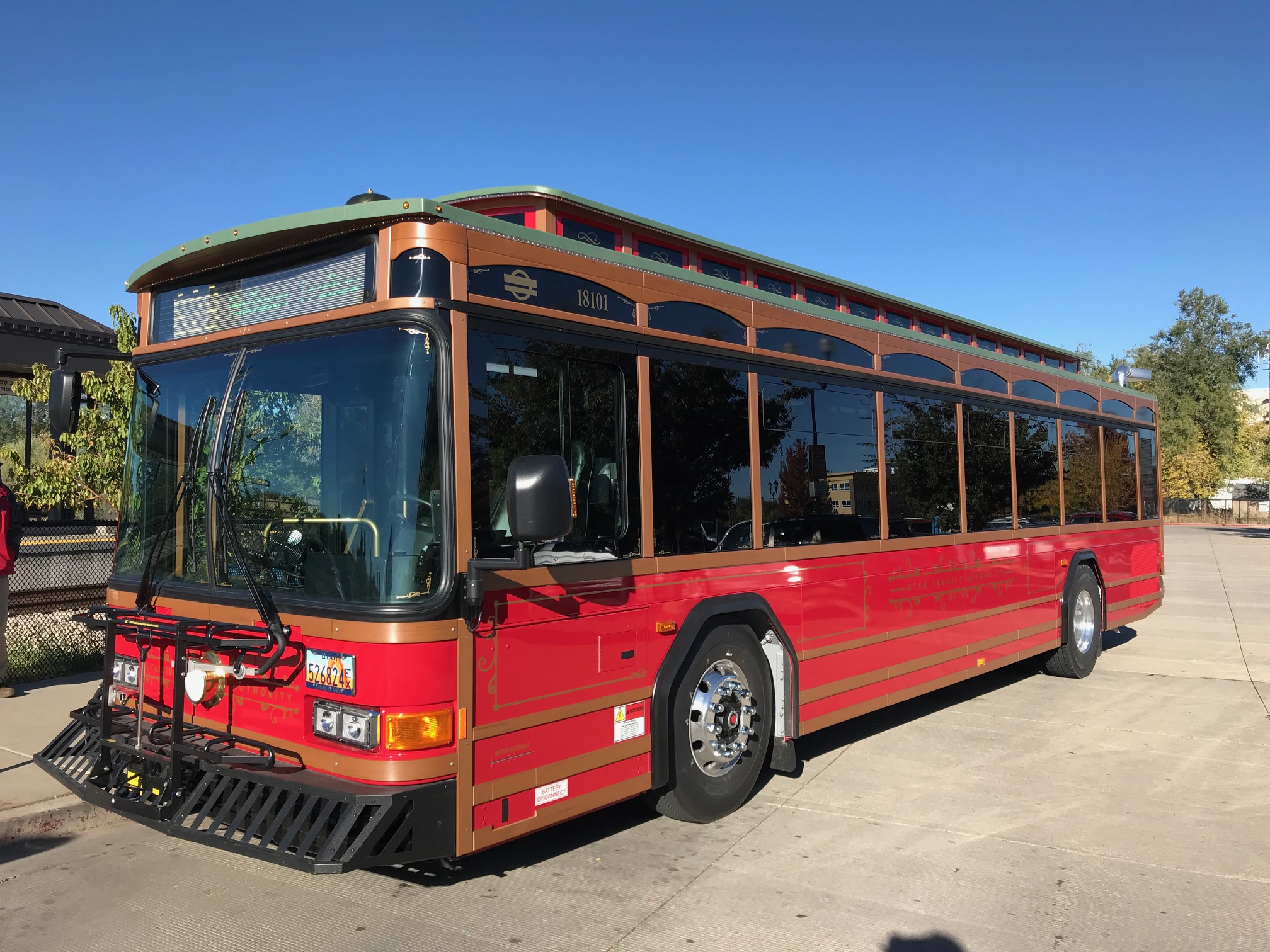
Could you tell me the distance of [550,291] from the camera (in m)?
4.23

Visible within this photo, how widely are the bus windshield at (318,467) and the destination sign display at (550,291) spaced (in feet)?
1.28

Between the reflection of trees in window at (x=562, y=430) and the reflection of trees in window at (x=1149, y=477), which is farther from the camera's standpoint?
the reflection of trees in window at (x=1149, y=477)

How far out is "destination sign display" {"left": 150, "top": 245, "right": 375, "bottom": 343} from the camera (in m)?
3.87

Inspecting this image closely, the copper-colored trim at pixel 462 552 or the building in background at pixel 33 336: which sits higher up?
the building in background at pixel 33 336

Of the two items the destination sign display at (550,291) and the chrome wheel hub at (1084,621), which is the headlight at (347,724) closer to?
the destination sign display at (550,291)

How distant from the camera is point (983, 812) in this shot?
5363 mm

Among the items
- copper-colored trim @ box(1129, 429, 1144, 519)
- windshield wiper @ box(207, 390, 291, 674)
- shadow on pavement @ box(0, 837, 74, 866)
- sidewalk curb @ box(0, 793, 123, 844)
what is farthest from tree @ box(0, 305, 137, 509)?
copper-colored trim @ box(1129, 429, 1144, 519)

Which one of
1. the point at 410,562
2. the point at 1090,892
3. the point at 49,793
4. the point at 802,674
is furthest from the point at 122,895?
the point at 1090,892

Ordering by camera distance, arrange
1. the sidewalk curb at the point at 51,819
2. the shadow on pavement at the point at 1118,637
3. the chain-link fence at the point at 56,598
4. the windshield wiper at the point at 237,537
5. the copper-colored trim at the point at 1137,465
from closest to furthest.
Answer: the windshield wiper at the point at 237,537, the sidewalk curb at the point at 51,819, the chain-link fence at the point at 56,598, the copper-colored trim at the point at 1137,465, the shadow on pavement at the point at 1118,637

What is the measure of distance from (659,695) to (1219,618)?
1236cm

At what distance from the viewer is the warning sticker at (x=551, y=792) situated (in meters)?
4.03

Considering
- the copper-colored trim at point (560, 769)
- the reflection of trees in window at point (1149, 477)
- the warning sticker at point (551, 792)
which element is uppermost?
the reflection of trees in window at point (1149, 477)

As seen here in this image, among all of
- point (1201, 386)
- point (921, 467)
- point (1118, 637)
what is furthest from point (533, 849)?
point (1201, 386)

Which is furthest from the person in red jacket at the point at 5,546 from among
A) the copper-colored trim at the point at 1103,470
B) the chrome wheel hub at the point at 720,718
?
the copper-colored trim at the point at 1103,470
